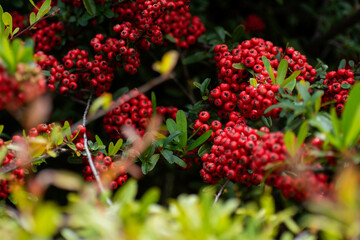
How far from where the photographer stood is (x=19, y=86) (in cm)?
171

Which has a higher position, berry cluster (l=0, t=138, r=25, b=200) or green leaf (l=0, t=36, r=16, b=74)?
green leaf (l=0, t=36, r=16, b=74)

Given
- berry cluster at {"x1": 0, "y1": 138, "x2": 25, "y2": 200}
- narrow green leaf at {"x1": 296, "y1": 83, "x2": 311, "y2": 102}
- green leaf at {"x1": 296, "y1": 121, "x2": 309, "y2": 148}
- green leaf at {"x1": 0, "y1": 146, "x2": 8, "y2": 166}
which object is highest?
narrow green leaf at {"x1": 296, "y1": 83, "x2": 311, "y2": 102}

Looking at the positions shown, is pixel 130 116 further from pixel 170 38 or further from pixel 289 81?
pixel 289 81

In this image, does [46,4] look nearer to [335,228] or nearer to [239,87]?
[239,87]

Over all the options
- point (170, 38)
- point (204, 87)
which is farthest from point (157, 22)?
point (204, 87)

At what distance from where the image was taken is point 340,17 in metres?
4.22

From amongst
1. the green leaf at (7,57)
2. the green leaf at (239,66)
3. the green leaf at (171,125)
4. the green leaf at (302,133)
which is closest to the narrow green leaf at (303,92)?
the green leaf at (302,133)

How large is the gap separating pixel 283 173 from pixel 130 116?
50.1 inches

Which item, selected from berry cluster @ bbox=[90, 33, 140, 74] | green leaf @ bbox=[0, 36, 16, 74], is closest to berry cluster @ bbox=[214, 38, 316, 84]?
berry cluster @ bbox=[90, 33, 140, 74]

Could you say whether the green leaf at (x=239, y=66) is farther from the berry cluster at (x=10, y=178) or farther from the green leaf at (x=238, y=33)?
the berry cluster at (x=10, y=178)

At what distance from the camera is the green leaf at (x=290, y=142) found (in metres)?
1.72

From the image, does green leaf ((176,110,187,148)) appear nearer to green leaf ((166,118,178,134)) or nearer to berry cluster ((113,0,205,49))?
green leaf ((166,118,178,134))

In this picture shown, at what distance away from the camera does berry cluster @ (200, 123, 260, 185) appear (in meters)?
2.02

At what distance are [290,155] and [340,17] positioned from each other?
3127mm
